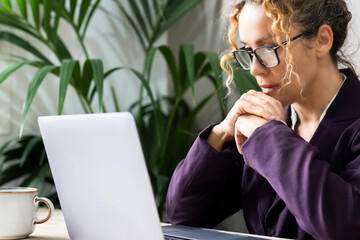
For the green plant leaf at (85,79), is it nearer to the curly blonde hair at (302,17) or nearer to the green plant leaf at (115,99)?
the green plant leaf at (115,99)

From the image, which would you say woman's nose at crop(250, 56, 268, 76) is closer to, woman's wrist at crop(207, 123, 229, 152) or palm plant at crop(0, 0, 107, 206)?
woman's wrist at crop(207, 123, 229, 152)

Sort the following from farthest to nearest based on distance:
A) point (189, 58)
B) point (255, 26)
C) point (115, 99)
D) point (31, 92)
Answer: point (115, 99) → point (189, 58) → point (31, 92) → point (255, 26)

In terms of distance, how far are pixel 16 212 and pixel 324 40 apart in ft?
2.63

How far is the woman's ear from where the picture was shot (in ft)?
4.20

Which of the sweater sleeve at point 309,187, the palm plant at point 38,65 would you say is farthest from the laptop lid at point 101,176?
the palm plant at point 38,65

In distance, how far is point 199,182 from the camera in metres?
1.35

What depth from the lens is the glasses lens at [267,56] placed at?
49.5 inches

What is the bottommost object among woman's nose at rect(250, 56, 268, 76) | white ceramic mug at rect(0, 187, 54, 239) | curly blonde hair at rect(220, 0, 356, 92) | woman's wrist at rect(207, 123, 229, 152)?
woman's wrist at rect(207, 123, 229, 152)

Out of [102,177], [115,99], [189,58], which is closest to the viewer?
[102,177]

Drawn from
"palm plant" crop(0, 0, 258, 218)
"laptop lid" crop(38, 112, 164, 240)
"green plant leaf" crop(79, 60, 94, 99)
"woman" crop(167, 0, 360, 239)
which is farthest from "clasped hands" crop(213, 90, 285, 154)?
"green plant leaf" crop(79, 60, 94, 99)

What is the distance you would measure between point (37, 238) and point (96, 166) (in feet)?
0.96

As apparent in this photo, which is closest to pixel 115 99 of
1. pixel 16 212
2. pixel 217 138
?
pixel 217 138

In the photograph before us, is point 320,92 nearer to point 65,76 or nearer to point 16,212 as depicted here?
point 16,212

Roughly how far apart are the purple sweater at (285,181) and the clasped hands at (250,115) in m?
0.06
